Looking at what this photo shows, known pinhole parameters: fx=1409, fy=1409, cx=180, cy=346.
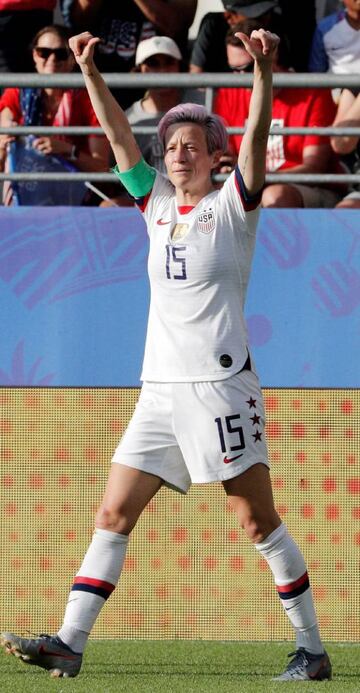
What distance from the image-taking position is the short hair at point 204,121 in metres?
5.50

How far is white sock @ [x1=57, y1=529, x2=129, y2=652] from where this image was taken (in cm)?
538

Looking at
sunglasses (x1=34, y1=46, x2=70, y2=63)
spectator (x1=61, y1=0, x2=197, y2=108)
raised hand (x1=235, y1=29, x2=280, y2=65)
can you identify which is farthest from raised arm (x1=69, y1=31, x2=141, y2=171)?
spectator (x1=61, y1=0, x2=197, y2=108)

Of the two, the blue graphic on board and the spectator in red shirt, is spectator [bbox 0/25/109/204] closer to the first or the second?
the spectator in red shirt

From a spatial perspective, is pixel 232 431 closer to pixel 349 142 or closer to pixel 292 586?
pixel 292 586

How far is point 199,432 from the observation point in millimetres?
5367

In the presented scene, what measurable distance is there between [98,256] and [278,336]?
102 centimetres

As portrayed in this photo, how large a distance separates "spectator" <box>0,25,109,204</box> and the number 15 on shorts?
289 centimetres

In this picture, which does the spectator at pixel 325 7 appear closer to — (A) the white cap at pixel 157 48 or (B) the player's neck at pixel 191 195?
(A) the white cap at pixel 157 48

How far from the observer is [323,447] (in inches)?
283

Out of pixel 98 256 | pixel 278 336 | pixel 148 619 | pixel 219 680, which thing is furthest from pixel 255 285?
pixel 219 680

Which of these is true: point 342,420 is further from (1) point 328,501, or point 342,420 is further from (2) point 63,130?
(2) point 63,130

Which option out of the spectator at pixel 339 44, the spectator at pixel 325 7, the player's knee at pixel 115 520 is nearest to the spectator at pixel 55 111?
→ the spectator at pixel 339 44

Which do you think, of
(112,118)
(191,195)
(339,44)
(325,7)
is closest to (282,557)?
(191,195)

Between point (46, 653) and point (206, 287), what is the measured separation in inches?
59.7
